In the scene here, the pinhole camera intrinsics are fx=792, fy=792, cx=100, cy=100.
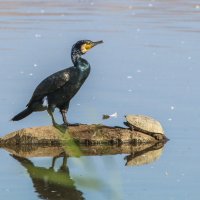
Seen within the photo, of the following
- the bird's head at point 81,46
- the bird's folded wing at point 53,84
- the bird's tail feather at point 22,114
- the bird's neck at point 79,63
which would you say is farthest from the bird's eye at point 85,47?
the bird's tail feather at point 22,114

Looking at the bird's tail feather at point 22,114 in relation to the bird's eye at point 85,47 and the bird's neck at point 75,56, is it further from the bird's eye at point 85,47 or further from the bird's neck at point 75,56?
the bird's eye at point 85,47

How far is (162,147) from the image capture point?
8.43 metres

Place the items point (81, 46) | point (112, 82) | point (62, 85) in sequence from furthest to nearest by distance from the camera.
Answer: point (112, 82) → point (81, 46) → point (62, 85)

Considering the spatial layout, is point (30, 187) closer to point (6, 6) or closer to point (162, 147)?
point (162, 147)

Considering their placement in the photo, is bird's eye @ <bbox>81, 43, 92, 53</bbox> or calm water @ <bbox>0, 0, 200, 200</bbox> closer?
calm water @ <bbox>0, 0, 200, 200</bbox>

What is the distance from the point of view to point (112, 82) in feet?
38.7

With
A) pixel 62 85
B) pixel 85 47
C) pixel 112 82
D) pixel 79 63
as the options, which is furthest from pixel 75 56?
pixel 112 82

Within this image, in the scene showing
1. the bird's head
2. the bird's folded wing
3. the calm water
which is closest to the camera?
the calm water

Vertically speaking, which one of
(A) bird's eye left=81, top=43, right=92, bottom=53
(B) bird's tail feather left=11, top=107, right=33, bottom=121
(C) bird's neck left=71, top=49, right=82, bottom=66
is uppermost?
(A) bird's eye left=81, top=43, right=92, bottom=53

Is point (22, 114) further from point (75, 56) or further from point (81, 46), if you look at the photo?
point (81, 46)

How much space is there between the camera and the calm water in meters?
6.58

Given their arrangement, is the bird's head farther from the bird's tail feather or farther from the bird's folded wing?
the bird's tail feather

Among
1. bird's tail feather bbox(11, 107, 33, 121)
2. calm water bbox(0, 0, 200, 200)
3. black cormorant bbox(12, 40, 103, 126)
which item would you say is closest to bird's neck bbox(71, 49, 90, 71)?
black cormorant bbox(12, 40, 103, 126)

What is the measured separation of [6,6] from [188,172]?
1568 cm
